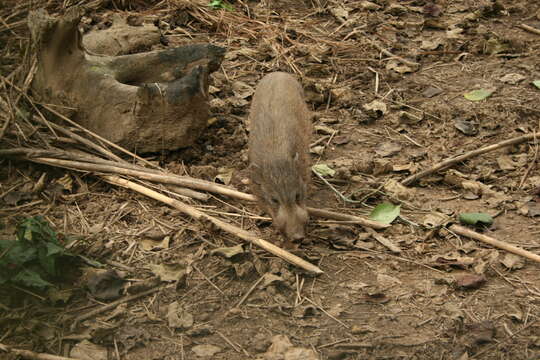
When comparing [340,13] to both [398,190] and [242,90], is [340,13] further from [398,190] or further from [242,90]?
[398,190]

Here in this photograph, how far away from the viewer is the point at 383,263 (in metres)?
4.88

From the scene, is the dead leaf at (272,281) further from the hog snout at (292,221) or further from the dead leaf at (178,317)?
the dead leaf at (178,317)

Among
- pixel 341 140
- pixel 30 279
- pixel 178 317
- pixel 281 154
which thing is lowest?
pixel 341 140

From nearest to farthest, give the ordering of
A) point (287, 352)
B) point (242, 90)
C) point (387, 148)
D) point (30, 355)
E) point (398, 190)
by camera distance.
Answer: point (30, 355)
point (287, 352)
point (398, 190)
point (387, 148)
point (242, 90)

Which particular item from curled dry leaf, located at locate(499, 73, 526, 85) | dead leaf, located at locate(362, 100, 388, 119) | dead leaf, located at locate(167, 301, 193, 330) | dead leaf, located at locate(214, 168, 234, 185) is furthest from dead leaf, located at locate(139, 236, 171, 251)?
curled dry leaf, located at locate(499, 73, 526, 85)

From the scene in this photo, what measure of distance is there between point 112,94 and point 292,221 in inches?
89.8

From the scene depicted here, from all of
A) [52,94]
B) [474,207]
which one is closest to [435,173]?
[474,207]

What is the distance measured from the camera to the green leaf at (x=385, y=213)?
533cm

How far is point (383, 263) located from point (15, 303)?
255 cm

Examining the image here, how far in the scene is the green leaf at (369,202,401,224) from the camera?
17.5 feet

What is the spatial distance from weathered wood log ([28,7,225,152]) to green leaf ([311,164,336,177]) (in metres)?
1.15

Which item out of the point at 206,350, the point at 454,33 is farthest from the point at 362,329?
the point at 454,33

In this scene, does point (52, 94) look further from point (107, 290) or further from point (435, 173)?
point (435, 173)

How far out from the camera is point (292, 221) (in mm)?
4934
